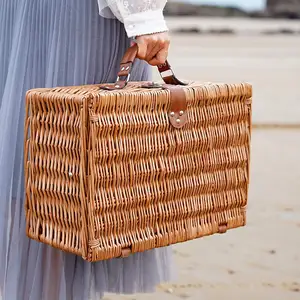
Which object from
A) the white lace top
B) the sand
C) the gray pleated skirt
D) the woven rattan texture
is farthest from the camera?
the sand

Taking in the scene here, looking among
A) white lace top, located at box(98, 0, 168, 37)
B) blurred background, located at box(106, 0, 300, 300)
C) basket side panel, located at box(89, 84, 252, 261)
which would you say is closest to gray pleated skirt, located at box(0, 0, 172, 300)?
white lace top, located at box(98, 0, 168, 37)

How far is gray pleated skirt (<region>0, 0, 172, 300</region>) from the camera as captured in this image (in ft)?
7.99

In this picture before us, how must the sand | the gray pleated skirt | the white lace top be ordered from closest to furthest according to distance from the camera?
the white lace top → the gray pleated skirt → the sand

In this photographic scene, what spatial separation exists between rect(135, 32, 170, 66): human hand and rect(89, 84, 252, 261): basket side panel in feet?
0.37

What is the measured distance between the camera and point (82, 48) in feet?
8.00

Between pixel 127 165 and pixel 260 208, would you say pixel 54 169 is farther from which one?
pixel 260 208

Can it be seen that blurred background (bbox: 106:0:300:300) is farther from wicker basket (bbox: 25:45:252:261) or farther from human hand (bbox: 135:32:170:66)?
human hand (bbox: 135:32:170:66)

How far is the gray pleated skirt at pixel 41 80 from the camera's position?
7.99 ft

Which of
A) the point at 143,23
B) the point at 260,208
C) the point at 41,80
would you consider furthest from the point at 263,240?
the point at 143,23

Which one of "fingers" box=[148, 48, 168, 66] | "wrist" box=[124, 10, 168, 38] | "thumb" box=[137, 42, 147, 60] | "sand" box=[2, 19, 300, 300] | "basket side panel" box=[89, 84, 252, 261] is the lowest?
"sand" box=[2, 19, 300, 300]

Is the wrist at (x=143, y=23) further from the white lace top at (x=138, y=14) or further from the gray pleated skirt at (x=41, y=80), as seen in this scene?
the gray pleated skirt at (x=41, y=80)

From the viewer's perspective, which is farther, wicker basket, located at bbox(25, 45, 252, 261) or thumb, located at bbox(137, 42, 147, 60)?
thumb, located at bbox(137, 42, 147, 60)

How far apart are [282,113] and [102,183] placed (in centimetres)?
600

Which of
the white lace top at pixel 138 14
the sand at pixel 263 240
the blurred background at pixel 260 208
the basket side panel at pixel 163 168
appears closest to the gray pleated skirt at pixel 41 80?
the white lace top at pixel 138 14
